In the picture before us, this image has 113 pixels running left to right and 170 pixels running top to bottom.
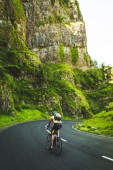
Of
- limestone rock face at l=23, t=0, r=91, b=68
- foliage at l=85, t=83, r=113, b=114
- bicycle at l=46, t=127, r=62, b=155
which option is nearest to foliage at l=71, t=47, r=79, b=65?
limestone rock face at l=23, t=0, r=91, b=68

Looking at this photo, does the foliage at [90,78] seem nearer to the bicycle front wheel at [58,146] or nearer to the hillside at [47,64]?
the hillside at [47,64]

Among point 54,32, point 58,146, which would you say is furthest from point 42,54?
point 58,146

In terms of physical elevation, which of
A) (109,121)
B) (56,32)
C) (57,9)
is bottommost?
(109,121)

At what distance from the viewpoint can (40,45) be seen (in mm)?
112188

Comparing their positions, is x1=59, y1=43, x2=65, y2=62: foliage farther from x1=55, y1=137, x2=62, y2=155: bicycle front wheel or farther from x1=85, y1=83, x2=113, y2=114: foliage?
x1=55, y1=137, x2=62, y2=155: bicycle front wheel

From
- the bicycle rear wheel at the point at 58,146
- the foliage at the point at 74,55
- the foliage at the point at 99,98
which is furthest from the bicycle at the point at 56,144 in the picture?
the foliage at the point at 74,55

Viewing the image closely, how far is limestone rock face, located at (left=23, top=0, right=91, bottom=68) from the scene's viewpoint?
11208cm

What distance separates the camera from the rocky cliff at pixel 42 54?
264 feet

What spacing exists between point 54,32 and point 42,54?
10115 millimetres

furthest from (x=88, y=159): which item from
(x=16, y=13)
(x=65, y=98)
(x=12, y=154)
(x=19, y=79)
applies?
(x=16, y=13)

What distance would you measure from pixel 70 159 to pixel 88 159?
2.56 ft

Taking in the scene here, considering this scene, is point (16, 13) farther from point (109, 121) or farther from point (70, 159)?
point (70, 159)

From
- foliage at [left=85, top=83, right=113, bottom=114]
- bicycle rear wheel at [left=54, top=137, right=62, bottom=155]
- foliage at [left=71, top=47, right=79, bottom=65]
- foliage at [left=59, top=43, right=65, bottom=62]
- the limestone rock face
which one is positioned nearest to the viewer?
bicycle rear wheel at [left=54, top=137, right=62, bottom=155]

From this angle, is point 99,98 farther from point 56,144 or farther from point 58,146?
point 58,146
